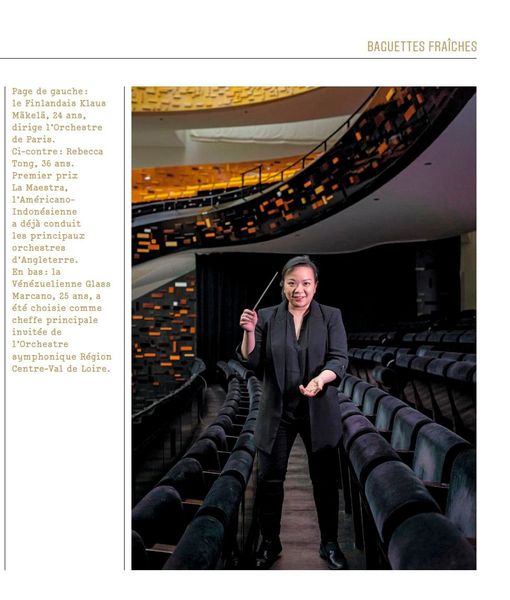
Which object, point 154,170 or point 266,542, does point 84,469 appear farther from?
point 154,170

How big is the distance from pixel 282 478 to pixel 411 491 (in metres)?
0.22

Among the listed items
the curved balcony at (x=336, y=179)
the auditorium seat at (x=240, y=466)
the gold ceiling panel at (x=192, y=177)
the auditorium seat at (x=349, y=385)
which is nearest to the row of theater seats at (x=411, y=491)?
the auditorium seat at (x=240, y=466)

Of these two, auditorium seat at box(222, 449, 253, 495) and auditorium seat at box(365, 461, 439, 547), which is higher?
auditorium seat at box(365, 461, 439, 547)

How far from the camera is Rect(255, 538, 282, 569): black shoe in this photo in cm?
56

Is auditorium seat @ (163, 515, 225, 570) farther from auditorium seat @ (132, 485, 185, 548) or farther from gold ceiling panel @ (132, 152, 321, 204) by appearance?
gold ceiling panel @ (132, 152, 321, 204)

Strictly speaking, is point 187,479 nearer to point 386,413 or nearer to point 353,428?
point 353,428

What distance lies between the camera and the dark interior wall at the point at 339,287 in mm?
3188

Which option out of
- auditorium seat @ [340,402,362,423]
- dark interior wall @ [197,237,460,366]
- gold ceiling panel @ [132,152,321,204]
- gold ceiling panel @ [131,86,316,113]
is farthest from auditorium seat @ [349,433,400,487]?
gold ceiling panel @ [132,152,321,204]

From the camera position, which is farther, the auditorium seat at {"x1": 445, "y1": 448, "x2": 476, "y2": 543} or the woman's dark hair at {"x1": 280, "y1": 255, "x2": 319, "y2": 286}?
the woman's dark hair at {"x1": 280, "y1": 255, "x2": 319, "y2": 286}

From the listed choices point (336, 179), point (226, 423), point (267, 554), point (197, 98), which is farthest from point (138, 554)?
point (197, 98)

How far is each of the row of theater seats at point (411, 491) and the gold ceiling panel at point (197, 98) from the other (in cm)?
259

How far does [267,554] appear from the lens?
0.57 meters
